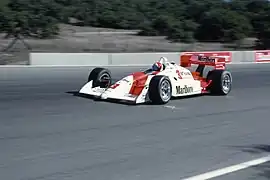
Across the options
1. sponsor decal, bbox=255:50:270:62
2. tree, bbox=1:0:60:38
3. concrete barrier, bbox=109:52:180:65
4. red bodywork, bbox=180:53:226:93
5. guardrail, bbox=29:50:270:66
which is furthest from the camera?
tree, bbox=1:0:60:38

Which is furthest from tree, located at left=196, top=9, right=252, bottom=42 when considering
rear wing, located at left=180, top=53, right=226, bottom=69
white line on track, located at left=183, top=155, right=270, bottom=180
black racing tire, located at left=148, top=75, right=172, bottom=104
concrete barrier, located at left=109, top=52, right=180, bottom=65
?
white line on track, located at left=183, top=155, right=270, bottom=180

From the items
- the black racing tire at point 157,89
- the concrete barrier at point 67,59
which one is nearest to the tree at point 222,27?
the concrete barrier at point 67,59

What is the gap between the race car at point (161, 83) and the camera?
13.4 m

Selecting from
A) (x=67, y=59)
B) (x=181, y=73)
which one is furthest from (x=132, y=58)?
(x=181, y=73)

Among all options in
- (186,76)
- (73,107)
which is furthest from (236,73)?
(73,107)

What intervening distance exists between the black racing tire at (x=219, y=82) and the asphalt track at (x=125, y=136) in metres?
0.31

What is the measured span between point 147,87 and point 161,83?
41 centimetres

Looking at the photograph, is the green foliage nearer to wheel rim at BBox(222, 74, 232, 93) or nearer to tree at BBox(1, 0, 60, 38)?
tree at BBox(1, 0, 60, 38)

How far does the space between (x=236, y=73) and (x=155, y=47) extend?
57.7 ft

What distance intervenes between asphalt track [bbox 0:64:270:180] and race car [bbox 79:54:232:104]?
29 centimetres

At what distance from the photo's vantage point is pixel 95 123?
35.7 feet

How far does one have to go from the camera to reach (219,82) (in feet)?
51.3

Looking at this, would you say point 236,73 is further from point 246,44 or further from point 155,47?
point 246,44

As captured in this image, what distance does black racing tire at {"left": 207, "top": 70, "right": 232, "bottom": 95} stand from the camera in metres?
15.6
